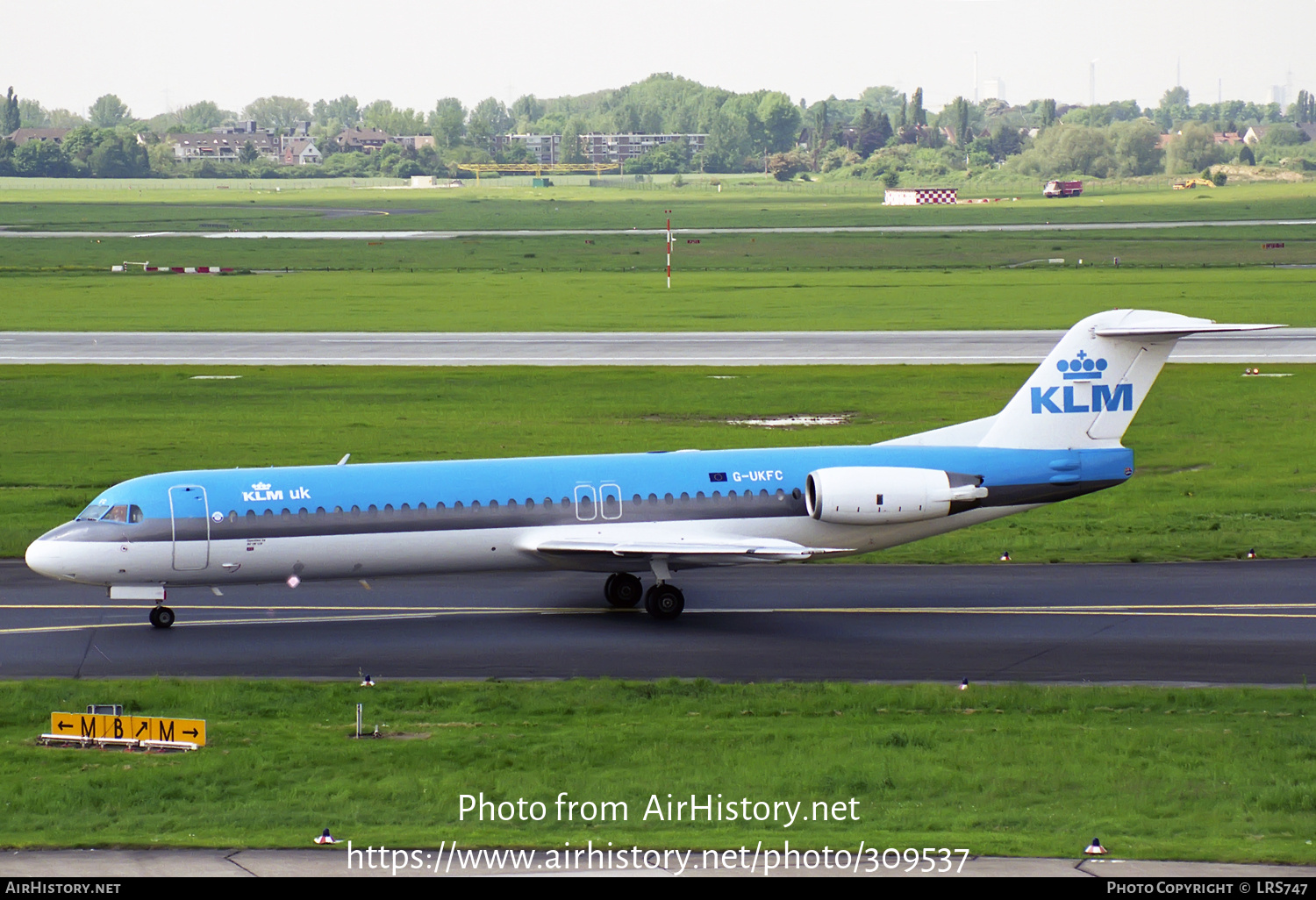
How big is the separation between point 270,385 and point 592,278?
50.7 m

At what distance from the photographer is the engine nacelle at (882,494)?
31531 mm

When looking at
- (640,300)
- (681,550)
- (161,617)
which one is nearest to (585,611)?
(681,550)

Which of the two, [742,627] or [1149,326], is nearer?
[742,627]

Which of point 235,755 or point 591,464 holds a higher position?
point 591,464

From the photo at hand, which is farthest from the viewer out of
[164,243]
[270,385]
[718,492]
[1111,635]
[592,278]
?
[164,243]

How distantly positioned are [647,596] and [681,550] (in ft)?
4.90

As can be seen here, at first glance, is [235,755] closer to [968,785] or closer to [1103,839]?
[968,785]

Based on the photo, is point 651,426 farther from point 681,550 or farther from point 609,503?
point 681,550

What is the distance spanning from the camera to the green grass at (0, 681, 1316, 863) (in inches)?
697

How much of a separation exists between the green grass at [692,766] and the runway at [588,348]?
42.6m

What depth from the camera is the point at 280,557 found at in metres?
30.5

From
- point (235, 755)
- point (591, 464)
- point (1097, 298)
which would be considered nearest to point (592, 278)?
point (1097, 298)

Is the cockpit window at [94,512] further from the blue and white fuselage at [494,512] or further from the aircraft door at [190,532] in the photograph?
the aircraft door at [190,532]

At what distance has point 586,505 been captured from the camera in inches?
1253
